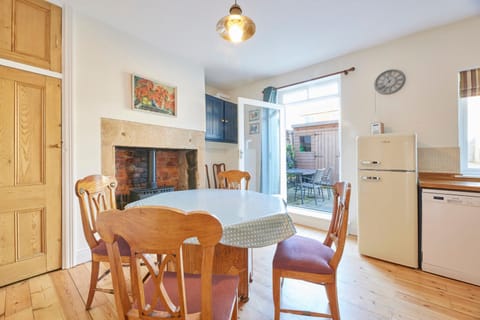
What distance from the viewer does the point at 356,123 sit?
3.09 m

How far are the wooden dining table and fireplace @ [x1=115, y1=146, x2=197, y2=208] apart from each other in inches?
56.3

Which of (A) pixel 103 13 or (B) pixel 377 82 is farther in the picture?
(B) pixel 377 82

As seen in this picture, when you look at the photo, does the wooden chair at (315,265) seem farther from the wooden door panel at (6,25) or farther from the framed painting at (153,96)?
the wooden door panel at (6,25)

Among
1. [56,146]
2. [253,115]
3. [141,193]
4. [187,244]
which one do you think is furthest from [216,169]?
[187,244]

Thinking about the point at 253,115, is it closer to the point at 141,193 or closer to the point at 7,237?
the point at 141,193

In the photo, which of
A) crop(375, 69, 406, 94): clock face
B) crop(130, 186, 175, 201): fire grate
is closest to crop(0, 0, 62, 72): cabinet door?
crop(130, 186, 175, 201): fire grate

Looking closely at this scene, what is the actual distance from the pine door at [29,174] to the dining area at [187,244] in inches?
30.6

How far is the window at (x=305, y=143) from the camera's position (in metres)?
6.21

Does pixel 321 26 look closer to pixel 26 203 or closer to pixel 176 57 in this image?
pixel 176 57

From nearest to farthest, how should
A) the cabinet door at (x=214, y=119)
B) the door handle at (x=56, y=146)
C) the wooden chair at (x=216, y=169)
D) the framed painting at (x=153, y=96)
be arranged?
the door handle at (x=56, y=146) → the framed painting at (x=153, y=96) → the cabinet door at (x=214, y=119) → the wooden chair at (x=216, y=169)

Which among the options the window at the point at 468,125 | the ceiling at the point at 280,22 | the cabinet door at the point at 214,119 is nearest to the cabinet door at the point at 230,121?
the cabinet door at the point at 214,119

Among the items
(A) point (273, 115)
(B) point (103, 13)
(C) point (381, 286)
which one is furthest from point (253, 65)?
(C) point (381, 286)

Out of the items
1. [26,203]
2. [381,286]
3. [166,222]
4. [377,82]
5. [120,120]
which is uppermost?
[377,82]

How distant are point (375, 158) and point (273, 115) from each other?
1879mm
